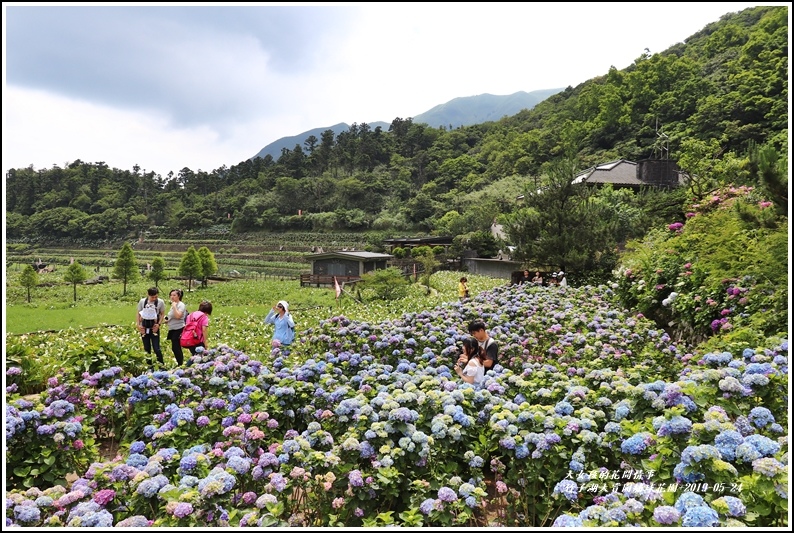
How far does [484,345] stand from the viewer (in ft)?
13.1

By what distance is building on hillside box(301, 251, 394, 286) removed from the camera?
28016 mm

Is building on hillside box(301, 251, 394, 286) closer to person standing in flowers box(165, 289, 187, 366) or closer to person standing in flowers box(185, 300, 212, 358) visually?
person standing in flowers box(165, 289, 187, 366)

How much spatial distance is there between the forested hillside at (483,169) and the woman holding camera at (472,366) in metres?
8.17

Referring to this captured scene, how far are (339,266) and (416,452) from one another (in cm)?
2706

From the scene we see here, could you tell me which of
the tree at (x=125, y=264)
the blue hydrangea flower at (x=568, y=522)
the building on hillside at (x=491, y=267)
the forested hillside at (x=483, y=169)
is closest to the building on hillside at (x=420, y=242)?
the forested hillside at (x=483, y=169)

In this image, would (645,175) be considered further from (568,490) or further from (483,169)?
(483,169)

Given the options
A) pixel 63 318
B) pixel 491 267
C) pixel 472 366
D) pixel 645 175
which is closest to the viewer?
pixel 472 366

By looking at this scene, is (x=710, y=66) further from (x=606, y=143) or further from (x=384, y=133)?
(x=384, y=133)

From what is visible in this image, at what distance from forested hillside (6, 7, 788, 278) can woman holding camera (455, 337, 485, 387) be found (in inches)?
322

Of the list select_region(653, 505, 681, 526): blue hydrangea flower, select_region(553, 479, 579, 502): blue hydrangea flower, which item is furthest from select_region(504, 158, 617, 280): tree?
select_region(653, 505, 681, 526): blue hydrangea flower

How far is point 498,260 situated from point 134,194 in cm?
8005

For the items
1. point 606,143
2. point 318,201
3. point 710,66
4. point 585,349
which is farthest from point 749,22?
point 585,349

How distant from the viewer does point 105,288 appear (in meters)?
25.6

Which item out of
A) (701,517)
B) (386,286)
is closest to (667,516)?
(701,517)
